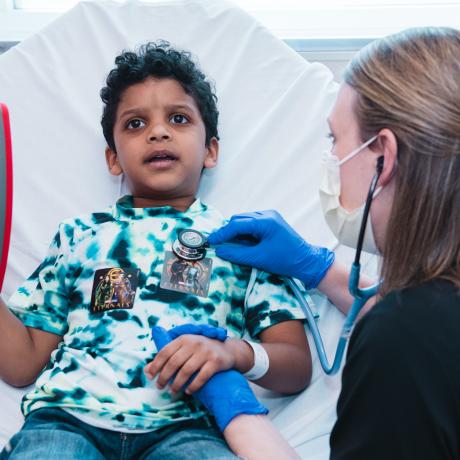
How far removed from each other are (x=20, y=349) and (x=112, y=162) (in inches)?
22.8

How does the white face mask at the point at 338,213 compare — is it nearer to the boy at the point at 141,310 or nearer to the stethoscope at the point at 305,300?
the stethoscope at the point at 305,300

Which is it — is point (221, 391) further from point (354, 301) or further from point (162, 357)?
point (354, 301)

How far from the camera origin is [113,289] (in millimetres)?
1500

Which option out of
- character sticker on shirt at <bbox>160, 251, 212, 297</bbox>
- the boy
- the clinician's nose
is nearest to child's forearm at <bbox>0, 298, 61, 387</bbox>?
the boy

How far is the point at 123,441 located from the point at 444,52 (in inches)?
35.5

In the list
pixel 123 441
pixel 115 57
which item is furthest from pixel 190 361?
pixel 115 57

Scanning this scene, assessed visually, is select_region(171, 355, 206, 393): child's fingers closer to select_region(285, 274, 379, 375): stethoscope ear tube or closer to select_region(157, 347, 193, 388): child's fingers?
select_region(157, 347, 193, 388): child's fingers

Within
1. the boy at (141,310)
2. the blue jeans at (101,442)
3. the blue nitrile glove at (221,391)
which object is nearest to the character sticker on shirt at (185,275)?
the boy at (141,310)

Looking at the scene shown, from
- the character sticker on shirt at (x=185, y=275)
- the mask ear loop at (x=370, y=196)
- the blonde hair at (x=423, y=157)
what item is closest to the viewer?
the blonde hair at (x=423, y=157)

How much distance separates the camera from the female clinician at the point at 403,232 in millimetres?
955

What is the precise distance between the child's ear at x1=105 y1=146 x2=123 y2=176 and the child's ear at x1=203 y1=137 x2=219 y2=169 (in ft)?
0.74

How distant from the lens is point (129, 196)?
1.75 meters

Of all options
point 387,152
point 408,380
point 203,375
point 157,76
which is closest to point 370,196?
point 387,152

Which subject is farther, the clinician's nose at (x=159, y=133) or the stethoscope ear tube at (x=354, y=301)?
the clinician's nose at (x=159, y=133)
